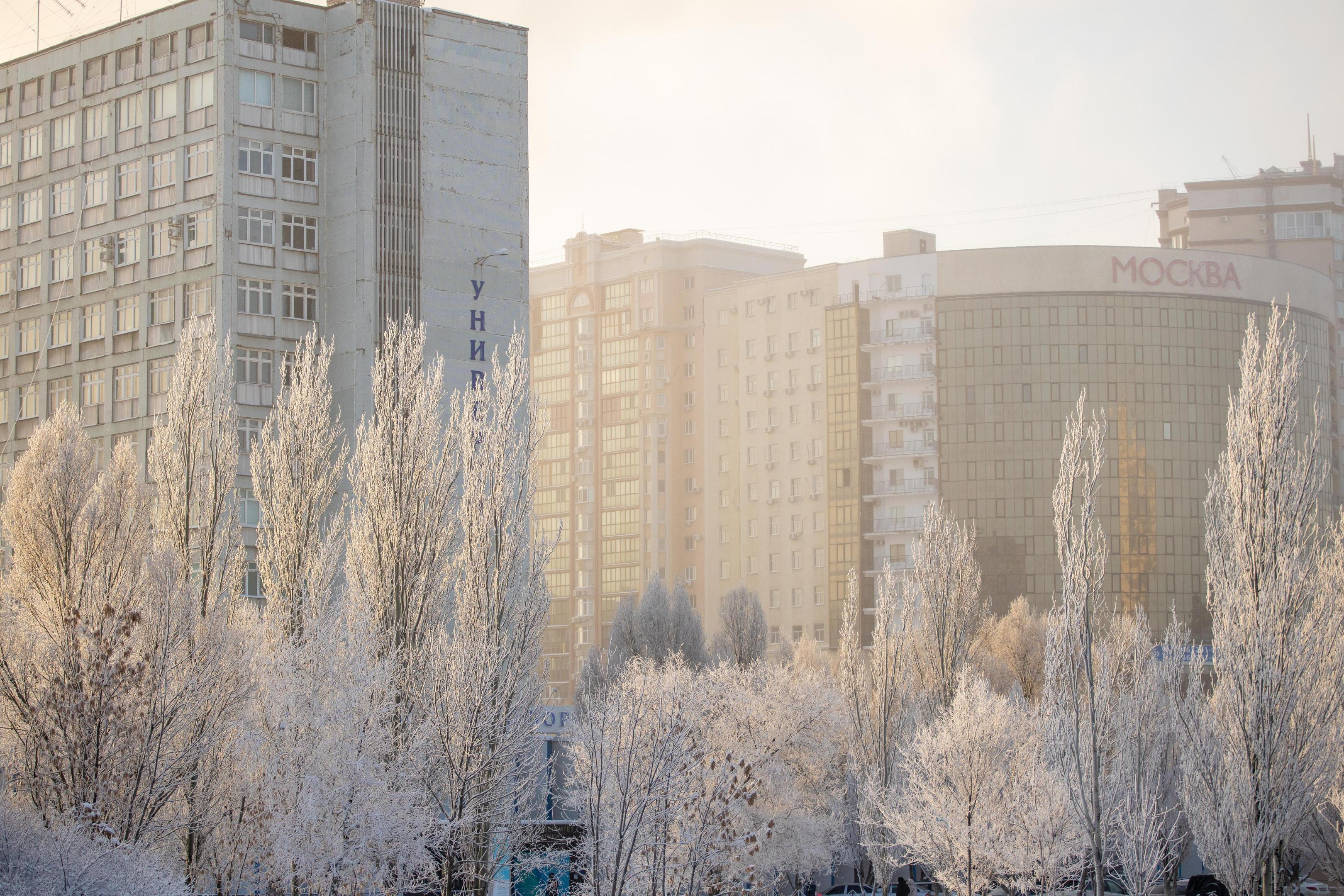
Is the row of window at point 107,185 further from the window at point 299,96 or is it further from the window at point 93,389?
the window at point 93,389

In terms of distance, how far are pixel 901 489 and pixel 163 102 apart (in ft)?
239

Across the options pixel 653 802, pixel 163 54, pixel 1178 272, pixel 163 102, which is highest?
pixel 1178 272

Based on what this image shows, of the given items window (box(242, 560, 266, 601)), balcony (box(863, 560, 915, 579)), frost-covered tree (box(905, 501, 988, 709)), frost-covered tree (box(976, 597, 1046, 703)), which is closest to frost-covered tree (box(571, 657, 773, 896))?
frost-covered tree (box(905, 501, 988, 709))

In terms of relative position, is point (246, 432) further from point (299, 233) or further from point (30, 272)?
point (30, 272)

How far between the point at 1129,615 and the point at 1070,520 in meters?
78.8

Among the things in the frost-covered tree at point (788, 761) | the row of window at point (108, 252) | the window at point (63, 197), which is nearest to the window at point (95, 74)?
the window at point (63, 197)

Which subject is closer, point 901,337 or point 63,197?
point 63,197

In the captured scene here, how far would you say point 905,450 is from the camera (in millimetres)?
122938

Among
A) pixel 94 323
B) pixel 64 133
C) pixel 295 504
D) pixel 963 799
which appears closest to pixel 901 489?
pixel 94 323

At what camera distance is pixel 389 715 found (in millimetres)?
37156

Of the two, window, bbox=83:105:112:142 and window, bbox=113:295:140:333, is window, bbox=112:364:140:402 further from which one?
window, bbox=83:105:112:142

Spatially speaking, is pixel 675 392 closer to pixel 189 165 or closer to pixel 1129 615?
pixel 1129 615

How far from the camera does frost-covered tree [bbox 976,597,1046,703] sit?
87062mm

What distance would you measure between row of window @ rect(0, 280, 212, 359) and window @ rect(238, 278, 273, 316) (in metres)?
1.11
